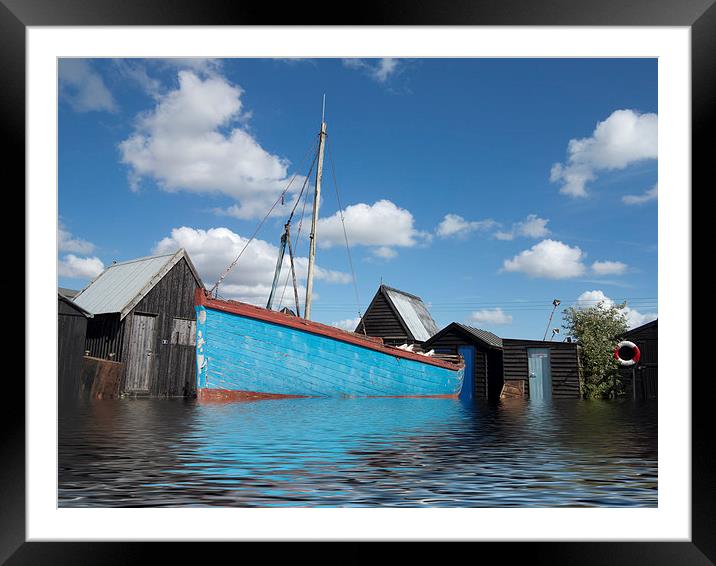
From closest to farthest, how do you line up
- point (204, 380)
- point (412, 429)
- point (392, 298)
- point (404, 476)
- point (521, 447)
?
point (404, 476), point (521, 447), point (412, 429), point (204, 380), point (392, 298)

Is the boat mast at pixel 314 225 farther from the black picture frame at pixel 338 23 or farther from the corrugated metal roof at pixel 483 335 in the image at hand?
the black picture frame at pixel 338 23

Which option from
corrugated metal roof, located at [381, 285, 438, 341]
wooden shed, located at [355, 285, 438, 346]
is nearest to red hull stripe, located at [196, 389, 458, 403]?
wooden shed, located at [355, 285, 438, 346]

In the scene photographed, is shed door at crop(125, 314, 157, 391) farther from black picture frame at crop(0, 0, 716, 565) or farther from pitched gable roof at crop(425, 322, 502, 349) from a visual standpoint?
black picture frame at crop(0, 0, 716, 565)

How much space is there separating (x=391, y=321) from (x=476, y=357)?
207 inches

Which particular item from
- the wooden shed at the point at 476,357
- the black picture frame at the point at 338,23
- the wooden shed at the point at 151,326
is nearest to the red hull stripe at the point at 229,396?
the wooden shed at the point at 151,326

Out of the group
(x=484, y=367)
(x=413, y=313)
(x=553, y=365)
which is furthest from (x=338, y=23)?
(x=413, y=313)

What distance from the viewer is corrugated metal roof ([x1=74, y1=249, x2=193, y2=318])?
22.8 meters

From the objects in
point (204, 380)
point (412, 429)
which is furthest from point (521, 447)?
point (204, 380)

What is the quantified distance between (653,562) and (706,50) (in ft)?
8.32

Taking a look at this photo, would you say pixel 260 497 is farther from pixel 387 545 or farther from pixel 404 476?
pixel 387 545

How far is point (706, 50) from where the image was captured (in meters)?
3.13

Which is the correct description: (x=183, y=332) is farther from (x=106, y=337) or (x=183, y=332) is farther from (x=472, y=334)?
(x=472, y=334)

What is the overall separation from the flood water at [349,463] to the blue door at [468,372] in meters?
14.8

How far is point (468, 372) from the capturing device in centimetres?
2739
